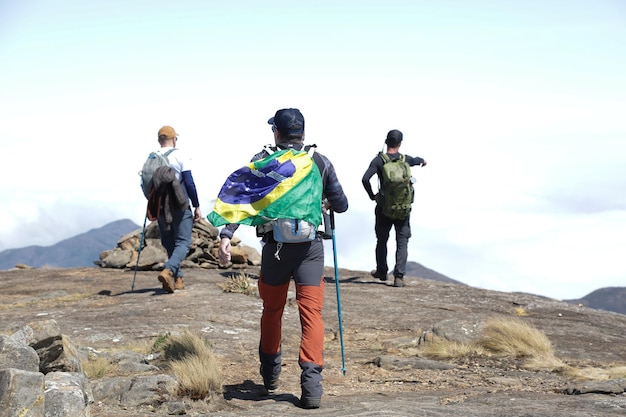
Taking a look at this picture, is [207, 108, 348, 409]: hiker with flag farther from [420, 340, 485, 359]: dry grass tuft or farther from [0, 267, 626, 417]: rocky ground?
[420, 340, 485, 359]: dry grass tuft

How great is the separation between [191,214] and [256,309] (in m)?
2.01

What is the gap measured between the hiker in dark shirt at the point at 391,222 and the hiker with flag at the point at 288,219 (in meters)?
7.03

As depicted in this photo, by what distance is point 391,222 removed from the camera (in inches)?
567

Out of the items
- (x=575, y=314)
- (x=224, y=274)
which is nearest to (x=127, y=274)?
(x=224, y=274)

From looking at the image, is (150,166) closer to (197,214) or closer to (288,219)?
(197,214)

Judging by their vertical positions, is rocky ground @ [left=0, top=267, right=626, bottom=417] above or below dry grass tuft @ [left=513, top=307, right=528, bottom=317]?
below

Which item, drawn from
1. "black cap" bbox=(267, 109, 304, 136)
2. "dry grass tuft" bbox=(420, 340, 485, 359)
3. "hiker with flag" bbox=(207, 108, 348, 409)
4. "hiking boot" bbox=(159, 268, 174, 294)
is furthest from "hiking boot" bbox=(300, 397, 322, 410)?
"hiking boot" bbox=(159, 268, 174, 294)

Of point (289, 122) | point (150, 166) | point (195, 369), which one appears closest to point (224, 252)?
point (195, 369)

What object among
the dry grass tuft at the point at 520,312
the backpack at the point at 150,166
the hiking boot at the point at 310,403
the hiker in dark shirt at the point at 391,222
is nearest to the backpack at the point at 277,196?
the hiking boot at the point at 310,403

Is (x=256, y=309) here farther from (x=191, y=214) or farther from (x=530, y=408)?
(x=530, y=408)

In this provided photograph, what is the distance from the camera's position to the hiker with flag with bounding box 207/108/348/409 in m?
6.63

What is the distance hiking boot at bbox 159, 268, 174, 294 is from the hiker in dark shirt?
3.98 meters

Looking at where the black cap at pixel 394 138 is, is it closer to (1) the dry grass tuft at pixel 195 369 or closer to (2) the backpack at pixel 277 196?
(1) the dry grass tuft at pixel 195 369

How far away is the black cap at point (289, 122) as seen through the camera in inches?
269
